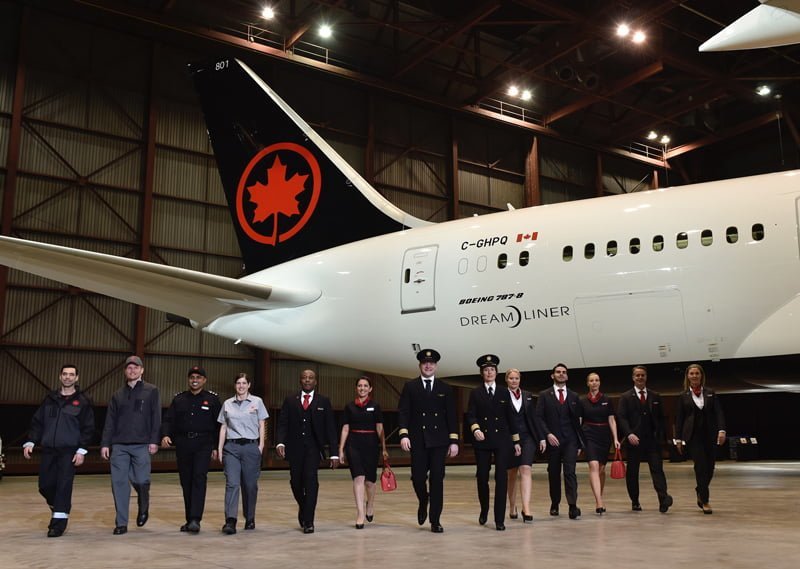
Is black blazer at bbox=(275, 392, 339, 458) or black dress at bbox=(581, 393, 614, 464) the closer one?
black blazer at bbox=(275, 392, 339, 458)

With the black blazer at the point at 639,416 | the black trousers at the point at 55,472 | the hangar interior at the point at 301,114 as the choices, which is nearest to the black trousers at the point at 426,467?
the black blazer at the point at 639,416

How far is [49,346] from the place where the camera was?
23969 mm

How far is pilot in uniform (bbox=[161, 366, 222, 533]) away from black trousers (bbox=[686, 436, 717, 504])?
6132 mm

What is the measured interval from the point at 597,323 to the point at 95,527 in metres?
8.58

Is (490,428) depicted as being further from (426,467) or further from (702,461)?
(702,461)

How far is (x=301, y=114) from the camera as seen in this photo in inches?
1153

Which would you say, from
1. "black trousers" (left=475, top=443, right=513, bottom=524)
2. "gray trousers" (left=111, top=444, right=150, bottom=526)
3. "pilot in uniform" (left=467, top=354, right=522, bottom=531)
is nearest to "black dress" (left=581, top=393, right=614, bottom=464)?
"pilot in uniform" (left=467, top=354, right=522, bottom=531)

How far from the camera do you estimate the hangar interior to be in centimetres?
2448

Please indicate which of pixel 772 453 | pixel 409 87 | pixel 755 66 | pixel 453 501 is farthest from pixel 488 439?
pixel 772 453

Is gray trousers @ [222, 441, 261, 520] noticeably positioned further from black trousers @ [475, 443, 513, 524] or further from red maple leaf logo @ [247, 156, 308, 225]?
red maple leaf logo @ [247, 156, 308, 225]

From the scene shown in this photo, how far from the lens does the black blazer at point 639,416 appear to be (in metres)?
10.4

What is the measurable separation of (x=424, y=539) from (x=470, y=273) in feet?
25.1

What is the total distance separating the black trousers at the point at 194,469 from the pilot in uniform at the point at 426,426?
2359 mm

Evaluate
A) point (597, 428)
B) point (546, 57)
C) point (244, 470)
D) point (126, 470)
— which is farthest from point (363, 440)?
point (546, 57)
